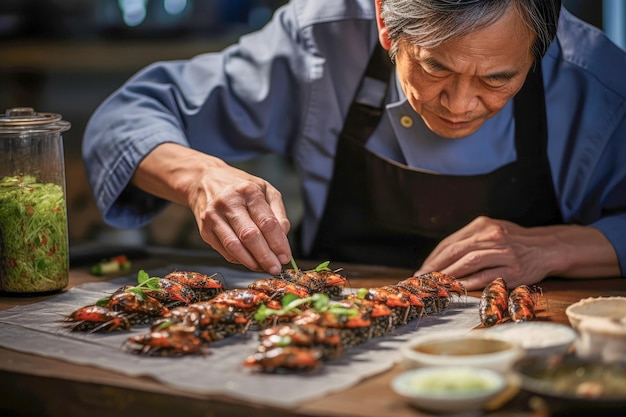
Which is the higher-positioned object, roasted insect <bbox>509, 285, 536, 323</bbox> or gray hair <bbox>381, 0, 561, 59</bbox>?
Answer: gray hair <bbox>381, 0, 561, 59</bbox>

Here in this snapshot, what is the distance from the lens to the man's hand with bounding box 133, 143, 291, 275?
7.98 ft

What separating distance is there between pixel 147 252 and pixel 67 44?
2.17 metres

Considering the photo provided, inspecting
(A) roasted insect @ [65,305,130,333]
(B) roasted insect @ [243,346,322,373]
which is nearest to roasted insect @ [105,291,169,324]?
(A) roasted insect @ [65,305,130,333]

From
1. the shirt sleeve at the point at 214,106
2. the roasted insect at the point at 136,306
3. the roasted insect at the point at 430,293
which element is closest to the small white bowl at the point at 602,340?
the roasted insect at the point at 430,293

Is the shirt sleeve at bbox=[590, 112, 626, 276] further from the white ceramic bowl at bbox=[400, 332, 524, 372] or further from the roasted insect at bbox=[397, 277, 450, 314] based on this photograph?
the white ceramic bowl at bbox=[400, 332, 524, 372]

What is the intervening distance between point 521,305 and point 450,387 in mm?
728

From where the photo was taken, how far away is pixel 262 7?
4.66 meters

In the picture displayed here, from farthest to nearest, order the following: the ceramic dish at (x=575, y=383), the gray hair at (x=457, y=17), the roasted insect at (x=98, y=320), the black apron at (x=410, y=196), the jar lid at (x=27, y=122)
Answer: the black apron at (x=410, y=196)
the jar lid at (x=27, y=122)
the gray hair at (x=457, y=17)
the roasted insect at (x=98, y=320)
the ceramic dish at (x=575, y=383)

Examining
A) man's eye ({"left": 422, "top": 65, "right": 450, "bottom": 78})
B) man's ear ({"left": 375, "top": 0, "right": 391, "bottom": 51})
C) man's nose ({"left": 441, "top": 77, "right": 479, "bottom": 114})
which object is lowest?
man's nose ({"left": 441, "top": 77, "right": 479, "bottom": 114})

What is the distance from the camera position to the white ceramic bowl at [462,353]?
162 centimetres

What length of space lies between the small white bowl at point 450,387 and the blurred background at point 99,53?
314 centimetres

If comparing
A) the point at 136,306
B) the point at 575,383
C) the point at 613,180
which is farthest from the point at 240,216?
the point at 613,180

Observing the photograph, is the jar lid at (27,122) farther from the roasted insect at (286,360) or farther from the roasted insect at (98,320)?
the roasted insect at (286,360)

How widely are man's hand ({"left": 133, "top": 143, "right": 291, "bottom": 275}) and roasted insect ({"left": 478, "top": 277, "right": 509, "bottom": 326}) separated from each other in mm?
540
